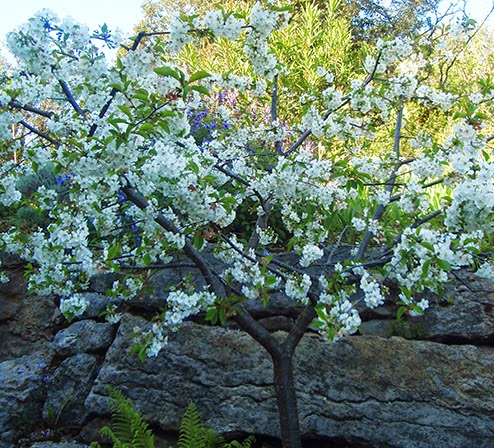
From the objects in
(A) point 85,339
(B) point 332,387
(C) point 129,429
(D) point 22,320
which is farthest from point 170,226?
(D) point 22,320

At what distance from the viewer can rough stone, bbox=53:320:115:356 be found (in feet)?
12.2

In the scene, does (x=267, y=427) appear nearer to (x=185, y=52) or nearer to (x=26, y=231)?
(x=26, y=231)

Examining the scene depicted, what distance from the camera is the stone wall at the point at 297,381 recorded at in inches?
114

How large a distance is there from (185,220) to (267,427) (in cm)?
134

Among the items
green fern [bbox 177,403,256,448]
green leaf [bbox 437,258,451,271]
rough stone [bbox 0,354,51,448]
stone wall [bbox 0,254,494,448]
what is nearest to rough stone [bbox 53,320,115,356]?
stone wall [bbox 0,254,494,448]

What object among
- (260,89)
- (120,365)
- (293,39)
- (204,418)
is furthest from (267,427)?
(293,39)

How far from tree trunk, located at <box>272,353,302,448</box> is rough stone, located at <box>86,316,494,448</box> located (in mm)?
254

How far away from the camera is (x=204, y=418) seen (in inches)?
122

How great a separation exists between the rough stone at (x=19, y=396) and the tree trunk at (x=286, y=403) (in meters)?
1.83

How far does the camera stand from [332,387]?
120 inches

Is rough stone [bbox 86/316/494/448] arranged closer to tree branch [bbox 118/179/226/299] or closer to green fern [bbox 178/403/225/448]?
green fern [bbox 178/403/225/448]

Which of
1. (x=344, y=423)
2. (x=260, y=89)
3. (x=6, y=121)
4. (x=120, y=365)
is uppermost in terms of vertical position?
(x=260, y=89)

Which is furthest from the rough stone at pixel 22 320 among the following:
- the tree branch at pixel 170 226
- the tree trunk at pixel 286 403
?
the tree trunk at pixel 286 403

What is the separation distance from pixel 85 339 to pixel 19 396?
21.9 inches
